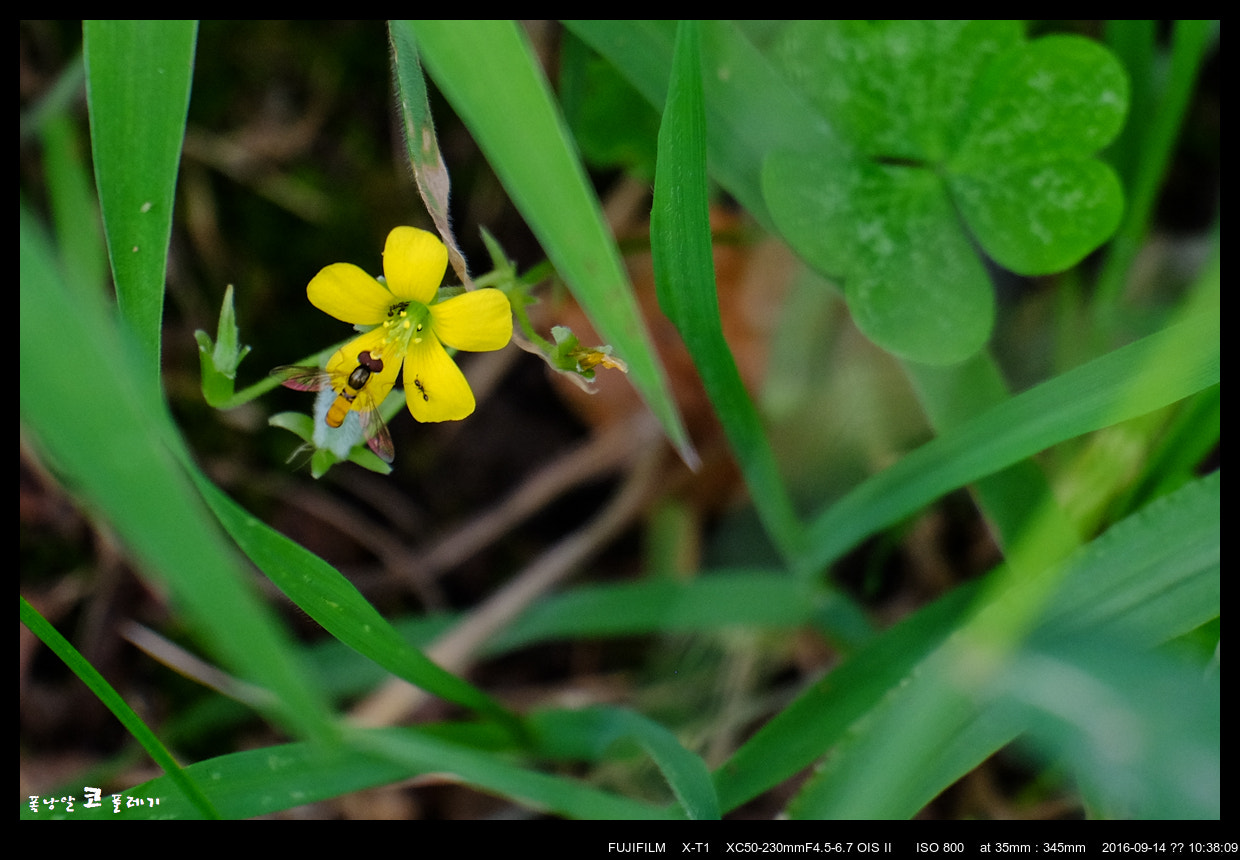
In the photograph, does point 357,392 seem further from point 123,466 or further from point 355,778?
point 355,778

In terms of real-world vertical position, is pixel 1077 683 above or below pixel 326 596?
below

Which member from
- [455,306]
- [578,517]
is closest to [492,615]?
[578,517]

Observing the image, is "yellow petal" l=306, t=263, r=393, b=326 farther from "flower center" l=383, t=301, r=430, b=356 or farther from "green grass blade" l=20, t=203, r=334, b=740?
"green grass blade" l=20, t=203, r=334, b=740

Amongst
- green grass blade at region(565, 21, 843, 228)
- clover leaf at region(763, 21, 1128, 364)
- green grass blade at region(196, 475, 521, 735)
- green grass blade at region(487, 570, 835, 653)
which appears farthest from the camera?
green grass blade at region(487, 570, 835, 653)

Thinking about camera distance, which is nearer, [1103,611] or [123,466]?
[123,466]

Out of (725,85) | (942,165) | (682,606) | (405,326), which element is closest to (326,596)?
(405,326)

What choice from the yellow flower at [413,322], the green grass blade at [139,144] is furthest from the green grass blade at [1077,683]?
the green grass blade at [139,144]

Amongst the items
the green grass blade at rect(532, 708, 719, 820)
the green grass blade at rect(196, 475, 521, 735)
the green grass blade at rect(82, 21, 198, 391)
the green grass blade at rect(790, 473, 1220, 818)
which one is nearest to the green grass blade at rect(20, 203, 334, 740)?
the green grass blade at rect(196, 475, 521, 735)
